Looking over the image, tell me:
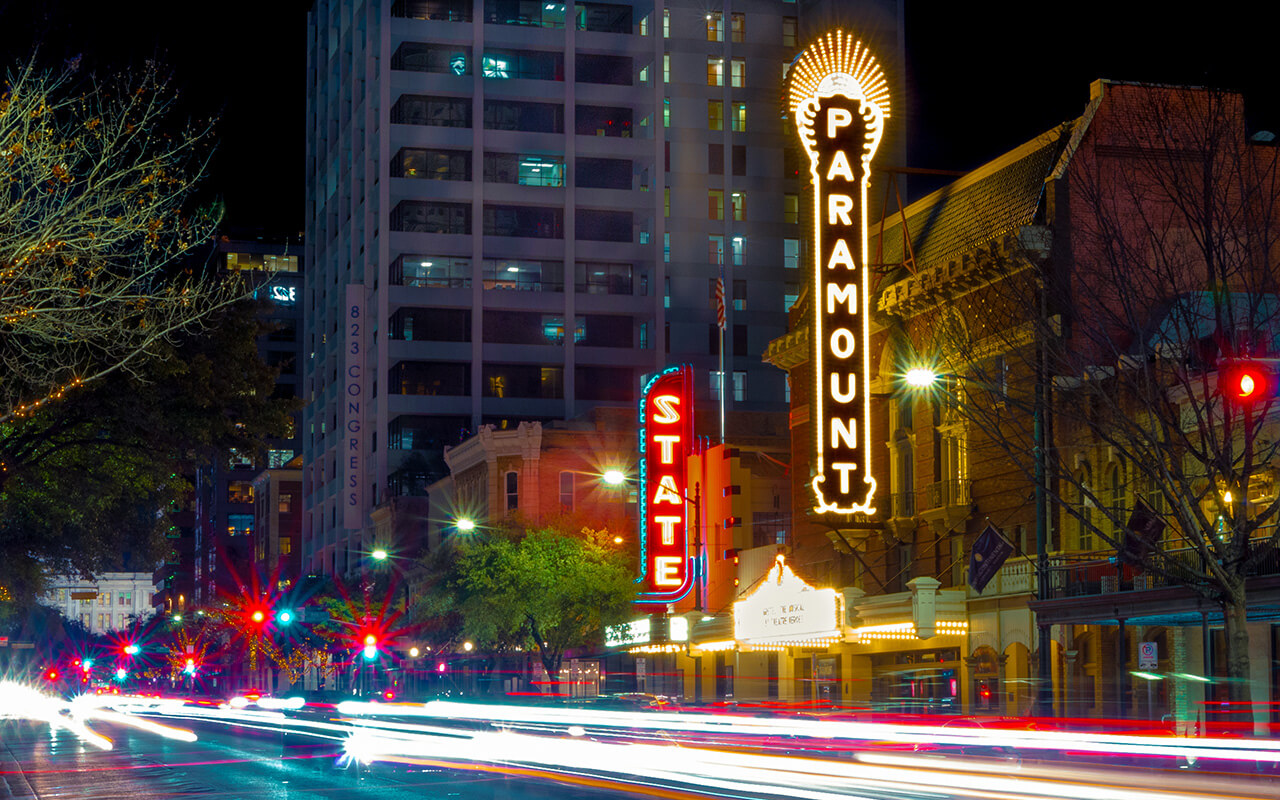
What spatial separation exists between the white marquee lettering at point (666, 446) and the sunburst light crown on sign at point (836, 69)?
13852 mm

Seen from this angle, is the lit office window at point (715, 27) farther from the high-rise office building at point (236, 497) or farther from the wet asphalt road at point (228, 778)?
the high-rise office building at point (236, 497)

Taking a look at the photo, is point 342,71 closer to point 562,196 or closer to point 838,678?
point 562,196

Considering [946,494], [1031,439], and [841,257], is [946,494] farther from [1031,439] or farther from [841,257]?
[1031,439]

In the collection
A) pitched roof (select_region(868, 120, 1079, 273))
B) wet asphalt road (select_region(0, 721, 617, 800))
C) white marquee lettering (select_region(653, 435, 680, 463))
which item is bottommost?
wet asphalt road (select_region(0, 721, 617, 800))

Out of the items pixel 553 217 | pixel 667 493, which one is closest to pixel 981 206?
pixel 667 493

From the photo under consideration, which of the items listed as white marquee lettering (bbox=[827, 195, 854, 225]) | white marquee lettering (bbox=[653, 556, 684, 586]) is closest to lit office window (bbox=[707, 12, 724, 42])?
white marquee lettering (bbox=[653, 556, 684, 586])

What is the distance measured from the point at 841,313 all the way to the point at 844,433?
11.3 ft

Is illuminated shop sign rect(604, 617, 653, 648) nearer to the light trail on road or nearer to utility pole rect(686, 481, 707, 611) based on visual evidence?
utility pole rect(686, 481, 707, 611)

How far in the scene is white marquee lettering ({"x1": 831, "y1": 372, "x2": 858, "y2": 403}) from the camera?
44594mm

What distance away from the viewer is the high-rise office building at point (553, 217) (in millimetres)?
96562

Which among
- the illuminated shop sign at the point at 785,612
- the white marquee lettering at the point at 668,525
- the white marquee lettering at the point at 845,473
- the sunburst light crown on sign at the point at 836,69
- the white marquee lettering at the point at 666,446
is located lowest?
the illuminated shop sign at the point at 785,612

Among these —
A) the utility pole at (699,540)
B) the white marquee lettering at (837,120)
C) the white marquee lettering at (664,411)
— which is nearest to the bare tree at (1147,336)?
the white marquee lettering at (837,120)

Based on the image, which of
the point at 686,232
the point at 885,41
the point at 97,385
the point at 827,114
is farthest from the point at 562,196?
the point at 97,385

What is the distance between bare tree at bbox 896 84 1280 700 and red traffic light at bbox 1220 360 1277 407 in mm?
513
